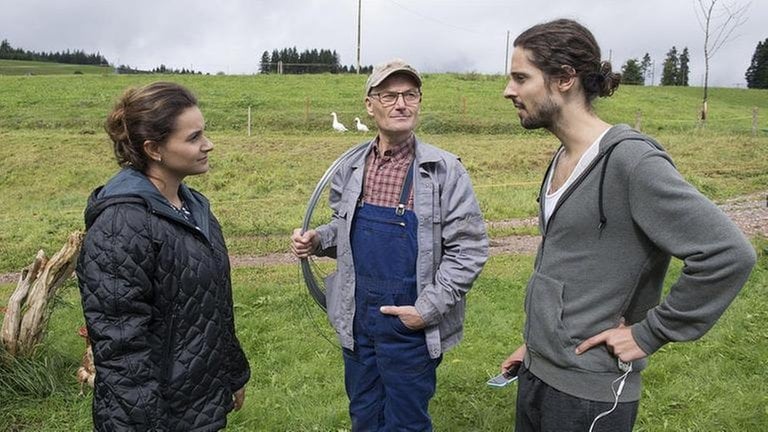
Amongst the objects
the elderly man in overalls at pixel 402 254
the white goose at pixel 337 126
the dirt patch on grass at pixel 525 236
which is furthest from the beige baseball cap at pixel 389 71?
the white goose at pixel 337 126

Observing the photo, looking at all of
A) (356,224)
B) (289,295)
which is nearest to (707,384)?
(356,224)

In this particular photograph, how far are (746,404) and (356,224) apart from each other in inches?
115

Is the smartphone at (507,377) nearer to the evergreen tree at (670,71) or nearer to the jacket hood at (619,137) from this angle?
A: the jacket hood at (619,137)

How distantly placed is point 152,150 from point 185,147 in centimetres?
11

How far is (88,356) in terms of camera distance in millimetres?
4078

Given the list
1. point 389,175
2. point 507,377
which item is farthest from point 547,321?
point 389,175

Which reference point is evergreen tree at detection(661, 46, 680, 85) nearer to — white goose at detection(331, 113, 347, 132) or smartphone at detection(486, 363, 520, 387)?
white goose at detection(331, 113, 347, 132)

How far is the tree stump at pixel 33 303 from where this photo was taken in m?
4.22

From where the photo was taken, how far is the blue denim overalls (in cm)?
280

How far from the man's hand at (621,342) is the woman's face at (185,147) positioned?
153 centimetres

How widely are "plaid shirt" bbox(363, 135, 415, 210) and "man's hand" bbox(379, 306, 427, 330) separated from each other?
0.45m

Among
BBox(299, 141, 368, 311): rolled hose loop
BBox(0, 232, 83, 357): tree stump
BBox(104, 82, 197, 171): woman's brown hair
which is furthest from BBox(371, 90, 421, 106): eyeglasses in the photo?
BBox(0, 232, 83, 357): tree stump

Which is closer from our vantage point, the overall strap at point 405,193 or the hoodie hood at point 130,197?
the hoodie hood at point 130,197

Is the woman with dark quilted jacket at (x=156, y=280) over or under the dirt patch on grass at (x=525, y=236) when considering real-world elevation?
over
